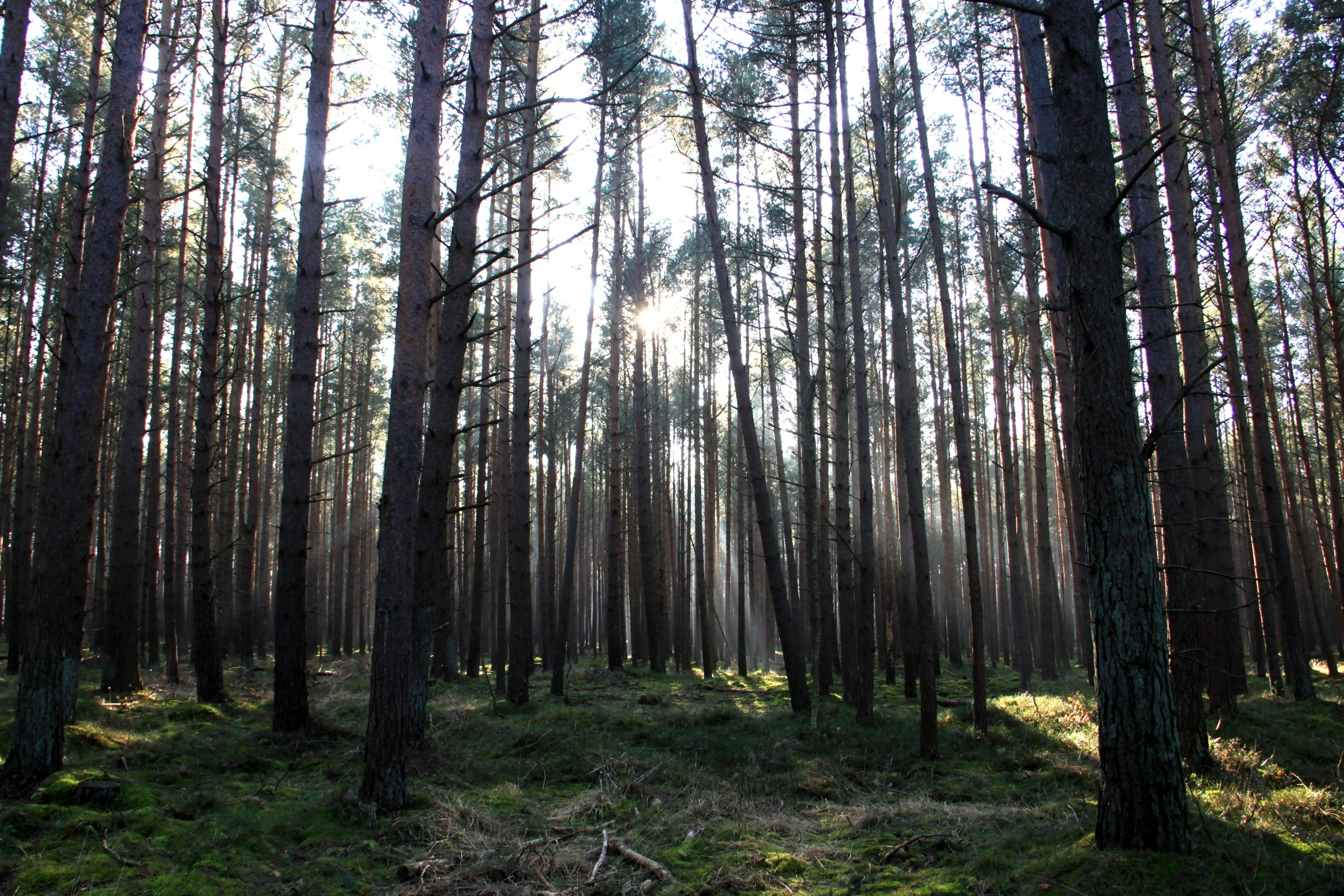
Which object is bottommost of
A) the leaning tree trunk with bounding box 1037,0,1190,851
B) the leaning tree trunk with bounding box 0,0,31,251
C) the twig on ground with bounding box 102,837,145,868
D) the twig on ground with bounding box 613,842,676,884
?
the twig on ground with bounding box 613,842,676,884

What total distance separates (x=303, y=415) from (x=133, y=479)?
3803mm

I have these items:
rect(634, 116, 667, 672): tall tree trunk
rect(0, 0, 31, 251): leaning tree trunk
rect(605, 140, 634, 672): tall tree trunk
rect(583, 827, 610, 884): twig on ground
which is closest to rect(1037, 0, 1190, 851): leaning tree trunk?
rect(583, 827, 610, 884): twig on ground

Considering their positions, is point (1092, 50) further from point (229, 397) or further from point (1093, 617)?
point (229, 397)

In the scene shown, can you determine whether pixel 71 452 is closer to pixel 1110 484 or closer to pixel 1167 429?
pixel 1110 484

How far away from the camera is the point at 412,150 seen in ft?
17.6

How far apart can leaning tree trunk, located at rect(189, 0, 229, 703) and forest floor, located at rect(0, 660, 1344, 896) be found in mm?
573

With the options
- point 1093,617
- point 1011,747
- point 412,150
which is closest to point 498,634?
point 1011,747

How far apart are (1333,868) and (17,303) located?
22.2 meters

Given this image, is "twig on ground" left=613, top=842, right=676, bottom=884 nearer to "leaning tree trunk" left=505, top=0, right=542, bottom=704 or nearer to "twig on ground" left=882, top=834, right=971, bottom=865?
"twig on ground" left=882, top=834, right=971, bottom=865

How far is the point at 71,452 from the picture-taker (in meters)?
5.33

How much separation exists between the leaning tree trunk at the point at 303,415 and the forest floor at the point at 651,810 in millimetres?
558

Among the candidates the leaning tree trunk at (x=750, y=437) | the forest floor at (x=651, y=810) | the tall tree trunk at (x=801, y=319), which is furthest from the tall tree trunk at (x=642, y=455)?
the forest floor at (x=651, y=810)

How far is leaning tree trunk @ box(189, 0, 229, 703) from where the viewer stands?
9.02m

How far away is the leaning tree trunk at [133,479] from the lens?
9.12 m
